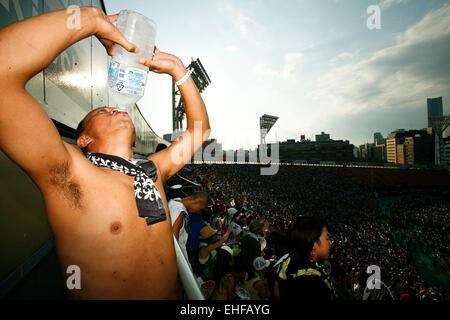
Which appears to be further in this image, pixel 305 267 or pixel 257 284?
pixel 257 284

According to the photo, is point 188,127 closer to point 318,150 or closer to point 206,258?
point 206,258

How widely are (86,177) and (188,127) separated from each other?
0.85 metres

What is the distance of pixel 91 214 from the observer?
1.05 m

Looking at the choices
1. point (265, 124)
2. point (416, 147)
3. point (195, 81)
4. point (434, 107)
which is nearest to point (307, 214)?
point (195, 81)

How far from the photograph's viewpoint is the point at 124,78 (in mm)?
1483

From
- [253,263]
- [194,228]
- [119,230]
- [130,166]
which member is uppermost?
[130,166]

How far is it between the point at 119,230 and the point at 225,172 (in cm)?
2724

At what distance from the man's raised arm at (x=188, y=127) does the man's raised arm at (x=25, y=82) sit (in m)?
0.67

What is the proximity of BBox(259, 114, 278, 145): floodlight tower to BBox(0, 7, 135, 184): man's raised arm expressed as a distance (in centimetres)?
4062

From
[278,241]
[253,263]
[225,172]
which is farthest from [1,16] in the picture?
[225,172]

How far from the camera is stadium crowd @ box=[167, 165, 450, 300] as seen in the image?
335cm

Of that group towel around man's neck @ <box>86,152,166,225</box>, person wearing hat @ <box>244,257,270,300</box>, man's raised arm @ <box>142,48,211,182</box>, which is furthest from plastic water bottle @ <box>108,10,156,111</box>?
person wearing hat @ <box>244,257,270,300</box>

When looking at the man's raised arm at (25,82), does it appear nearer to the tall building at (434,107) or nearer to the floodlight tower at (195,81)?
the floodlight tower at (195,81)

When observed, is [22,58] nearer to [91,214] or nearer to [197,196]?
[91,214]
